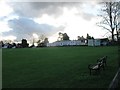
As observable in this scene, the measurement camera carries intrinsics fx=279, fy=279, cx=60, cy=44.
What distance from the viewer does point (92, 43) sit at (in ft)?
393

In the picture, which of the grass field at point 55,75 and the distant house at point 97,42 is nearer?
the grass field at point 55,75

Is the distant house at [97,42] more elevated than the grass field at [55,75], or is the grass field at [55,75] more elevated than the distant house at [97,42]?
the distant house at [97,42]

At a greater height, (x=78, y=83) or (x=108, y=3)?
(x=108, y=3)

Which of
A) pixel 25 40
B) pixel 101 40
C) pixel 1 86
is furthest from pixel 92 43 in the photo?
pixel 1 86

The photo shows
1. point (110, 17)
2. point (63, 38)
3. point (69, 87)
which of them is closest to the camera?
point (69, 87)

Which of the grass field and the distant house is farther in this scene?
the distant house

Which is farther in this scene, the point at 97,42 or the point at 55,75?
the point at 97,42

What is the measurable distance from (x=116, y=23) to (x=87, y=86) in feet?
164

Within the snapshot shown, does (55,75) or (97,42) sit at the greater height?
(97,42)

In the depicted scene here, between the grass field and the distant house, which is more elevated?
the distant house

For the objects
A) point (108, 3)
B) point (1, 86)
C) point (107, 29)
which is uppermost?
point (108, 3)

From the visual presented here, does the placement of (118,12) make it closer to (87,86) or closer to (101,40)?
(87,86)

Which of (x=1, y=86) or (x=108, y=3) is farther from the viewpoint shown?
(x=108, y=3)

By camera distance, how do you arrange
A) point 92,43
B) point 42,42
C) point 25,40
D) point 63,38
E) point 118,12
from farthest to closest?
point 63,38
point 42,42
point 25,40
point 92,43
point 118,12
